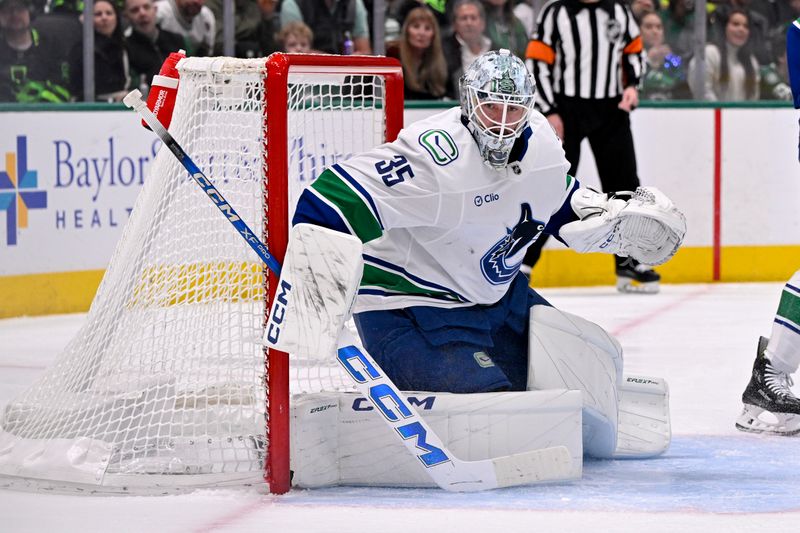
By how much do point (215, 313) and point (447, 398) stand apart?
51 centimetres

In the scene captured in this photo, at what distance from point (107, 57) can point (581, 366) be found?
319cm

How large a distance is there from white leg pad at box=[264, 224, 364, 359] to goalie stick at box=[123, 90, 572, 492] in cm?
7

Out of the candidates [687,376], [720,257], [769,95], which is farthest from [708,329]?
[769,95]

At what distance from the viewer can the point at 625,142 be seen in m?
6.12

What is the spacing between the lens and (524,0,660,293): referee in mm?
6090

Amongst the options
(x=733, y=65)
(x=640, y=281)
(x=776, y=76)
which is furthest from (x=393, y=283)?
(x=776, y=76)

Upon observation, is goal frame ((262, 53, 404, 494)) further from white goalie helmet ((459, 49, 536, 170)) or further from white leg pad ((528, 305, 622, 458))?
white leg pad ((528, 305, 622, 458))

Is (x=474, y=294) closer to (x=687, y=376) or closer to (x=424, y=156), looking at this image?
(x=424, y=156)

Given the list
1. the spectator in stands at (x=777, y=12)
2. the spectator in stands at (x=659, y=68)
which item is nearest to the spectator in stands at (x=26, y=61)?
the spectator in stands at (x=659, y=68)

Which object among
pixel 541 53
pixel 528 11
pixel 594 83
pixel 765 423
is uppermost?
pixel 528 11

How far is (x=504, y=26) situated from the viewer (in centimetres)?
658

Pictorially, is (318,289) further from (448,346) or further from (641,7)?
(641,7)

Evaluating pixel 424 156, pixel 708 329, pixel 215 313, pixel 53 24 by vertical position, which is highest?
pixel 53 24

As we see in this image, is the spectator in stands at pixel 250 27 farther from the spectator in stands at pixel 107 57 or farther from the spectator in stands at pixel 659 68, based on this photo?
the spectator in stands at pixel 659 68
